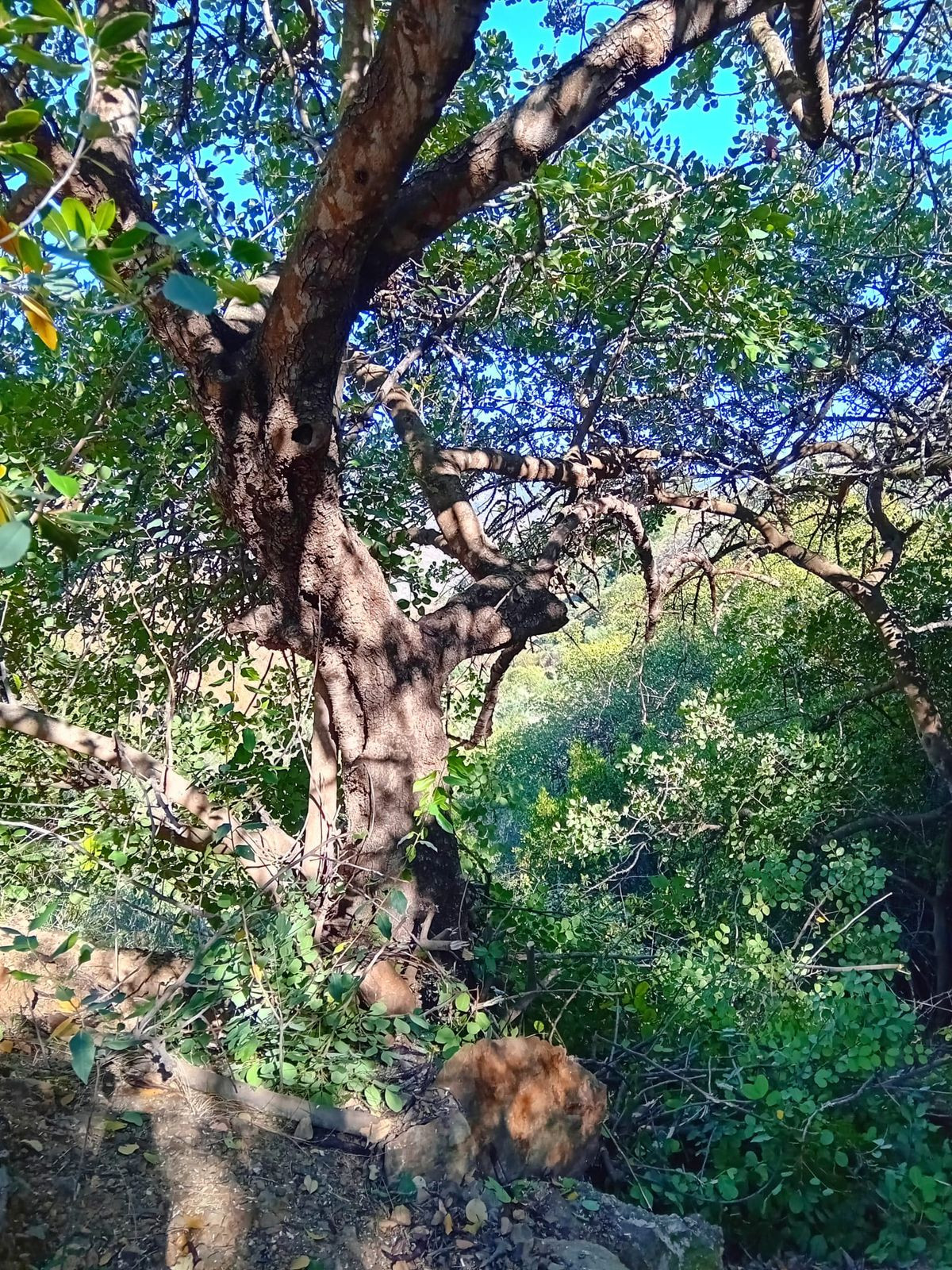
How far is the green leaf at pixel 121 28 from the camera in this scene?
3.32ft

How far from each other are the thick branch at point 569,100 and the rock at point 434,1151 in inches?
106

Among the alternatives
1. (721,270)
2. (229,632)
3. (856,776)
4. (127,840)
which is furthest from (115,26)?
(856,776)

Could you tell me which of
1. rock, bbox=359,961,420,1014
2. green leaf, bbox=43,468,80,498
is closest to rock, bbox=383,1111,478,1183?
rock, bbox=359,961,420,1014

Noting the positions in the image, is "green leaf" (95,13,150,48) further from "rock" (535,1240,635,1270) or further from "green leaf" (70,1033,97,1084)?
"rock" (535,1240,635,1270)

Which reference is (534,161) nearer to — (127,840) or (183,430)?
(183,430)

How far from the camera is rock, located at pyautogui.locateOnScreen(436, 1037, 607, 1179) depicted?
2.51m

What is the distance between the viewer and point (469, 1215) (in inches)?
89.5

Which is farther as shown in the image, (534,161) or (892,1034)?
(892,1034)

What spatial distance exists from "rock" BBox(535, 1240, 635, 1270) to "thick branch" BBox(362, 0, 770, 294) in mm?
2990

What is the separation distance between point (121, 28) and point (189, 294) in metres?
0.38

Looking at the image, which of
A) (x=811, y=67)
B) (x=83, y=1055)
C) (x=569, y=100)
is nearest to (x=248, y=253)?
(x=83, y=1055)

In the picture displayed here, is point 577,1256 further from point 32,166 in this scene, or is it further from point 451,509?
point 451,509

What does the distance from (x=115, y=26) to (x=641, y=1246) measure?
9.77ft

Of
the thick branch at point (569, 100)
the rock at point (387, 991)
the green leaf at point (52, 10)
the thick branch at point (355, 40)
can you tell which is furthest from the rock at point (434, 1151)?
the thick branch at point (355, 40)
